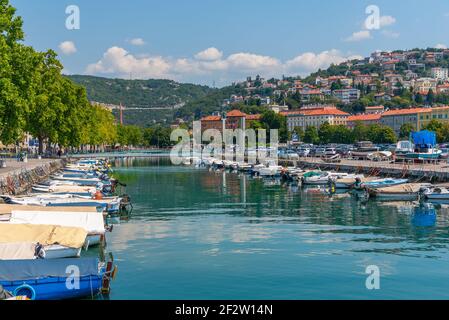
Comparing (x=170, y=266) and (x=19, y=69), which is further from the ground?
(x=19, y=69)

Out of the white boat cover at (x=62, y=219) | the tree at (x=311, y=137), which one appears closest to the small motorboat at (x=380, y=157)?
the white boat cover at (x=62, y=219)

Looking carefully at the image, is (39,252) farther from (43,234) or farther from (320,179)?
(320,179)

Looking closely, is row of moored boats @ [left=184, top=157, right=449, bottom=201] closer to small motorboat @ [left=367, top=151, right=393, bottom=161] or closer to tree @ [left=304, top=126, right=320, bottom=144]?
small motorboat @ [left=367, top=151, right=393, bottom=161]

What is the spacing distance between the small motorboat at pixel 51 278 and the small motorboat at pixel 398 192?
1378 inches

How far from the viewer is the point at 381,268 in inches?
949

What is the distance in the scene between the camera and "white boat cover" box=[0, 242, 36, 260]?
20297mm

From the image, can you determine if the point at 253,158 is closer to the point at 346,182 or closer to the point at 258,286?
the point at 346,182

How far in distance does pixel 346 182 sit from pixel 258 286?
38774mm

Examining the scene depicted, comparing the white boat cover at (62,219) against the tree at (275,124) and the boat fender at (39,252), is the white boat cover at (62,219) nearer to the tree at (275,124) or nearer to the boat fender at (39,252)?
the boat fender at (39,252)

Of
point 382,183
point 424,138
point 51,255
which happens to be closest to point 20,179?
point 51,255
